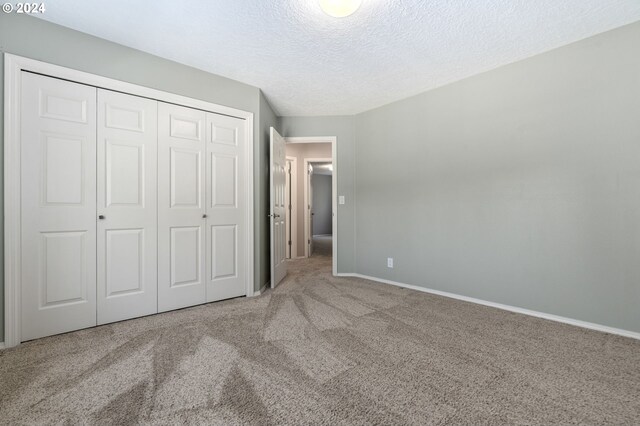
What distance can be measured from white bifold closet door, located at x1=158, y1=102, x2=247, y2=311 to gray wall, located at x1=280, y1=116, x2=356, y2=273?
136 cm

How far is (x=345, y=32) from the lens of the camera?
2109 millimetres

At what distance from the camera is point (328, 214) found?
11.7 m

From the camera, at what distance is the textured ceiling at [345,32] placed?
6.10 ft

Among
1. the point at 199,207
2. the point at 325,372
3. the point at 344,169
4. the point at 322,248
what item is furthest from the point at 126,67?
the point at 322,248

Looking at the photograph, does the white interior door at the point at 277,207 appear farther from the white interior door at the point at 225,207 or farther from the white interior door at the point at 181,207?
the white interior door at the point at 181,207

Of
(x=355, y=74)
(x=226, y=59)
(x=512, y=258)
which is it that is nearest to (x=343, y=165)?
(x=355, y=74)

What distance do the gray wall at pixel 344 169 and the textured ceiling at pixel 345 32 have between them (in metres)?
1.15

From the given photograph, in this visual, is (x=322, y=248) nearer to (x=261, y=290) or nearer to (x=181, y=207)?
(x=261, y=290)

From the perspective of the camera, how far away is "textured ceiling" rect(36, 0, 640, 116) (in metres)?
1.86

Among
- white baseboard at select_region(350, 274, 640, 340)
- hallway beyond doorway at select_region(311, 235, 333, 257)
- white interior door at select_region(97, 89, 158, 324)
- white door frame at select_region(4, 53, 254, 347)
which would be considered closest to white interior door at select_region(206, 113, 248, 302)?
white interior door at select_region(97, 89, 158, 324)

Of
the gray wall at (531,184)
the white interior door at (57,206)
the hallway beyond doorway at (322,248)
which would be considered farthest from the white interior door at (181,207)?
the hallway beyond doorway at (322,248)

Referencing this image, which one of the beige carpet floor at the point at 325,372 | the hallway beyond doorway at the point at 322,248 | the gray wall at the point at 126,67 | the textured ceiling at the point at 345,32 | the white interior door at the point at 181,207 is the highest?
the textured ceiling at the point at 345,32

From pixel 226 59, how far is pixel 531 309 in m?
3.66

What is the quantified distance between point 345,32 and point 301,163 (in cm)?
368
